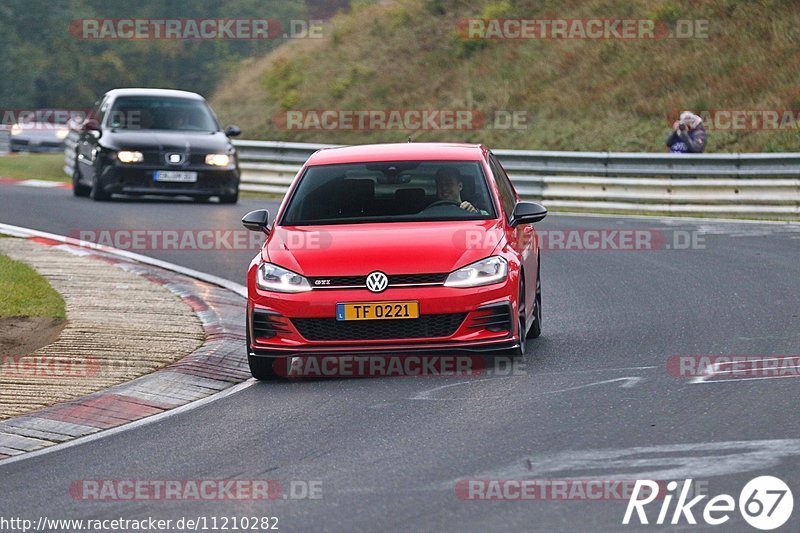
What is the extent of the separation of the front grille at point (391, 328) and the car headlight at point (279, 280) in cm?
23

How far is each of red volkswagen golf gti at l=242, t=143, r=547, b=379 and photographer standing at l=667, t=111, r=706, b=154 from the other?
1494 centimetres

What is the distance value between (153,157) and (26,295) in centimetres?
1045

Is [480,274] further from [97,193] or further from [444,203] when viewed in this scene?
[97,193]

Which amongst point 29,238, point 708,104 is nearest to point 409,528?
point 29,238

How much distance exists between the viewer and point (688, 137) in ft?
83.9

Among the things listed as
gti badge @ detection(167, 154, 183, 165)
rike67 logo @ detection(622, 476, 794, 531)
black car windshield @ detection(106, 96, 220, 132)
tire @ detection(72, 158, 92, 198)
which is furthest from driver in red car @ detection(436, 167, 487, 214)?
tire @ detection(72, 158, 92, 198)

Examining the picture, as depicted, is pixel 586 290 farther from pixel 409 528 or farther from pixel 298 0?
pixel 298 0

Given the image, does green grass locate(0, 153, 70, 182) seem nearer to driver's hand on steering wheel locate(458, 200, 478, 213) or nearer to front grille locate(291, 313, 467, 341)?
driver's hand on steering wheel locate(458, 200, 478, 213)

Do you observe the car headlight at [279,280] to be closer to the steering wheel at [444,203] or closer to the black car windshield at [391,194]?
the black car windshield at [391,194]

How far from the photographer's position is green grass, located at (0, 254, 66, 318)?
1276cm

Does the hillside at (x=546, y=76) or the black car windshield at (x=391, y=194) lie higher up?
the hillside at (x=546, y=76)

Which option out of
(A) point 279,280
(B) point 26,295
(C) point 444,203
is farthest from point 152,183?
(A) point 279,280

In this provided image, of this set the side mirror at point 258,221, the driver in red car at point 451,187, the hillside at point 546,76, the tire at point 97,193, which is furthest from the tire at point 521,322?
the hillside at point 546,76

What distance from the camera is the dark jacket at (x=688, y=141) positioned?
83.9 feet
